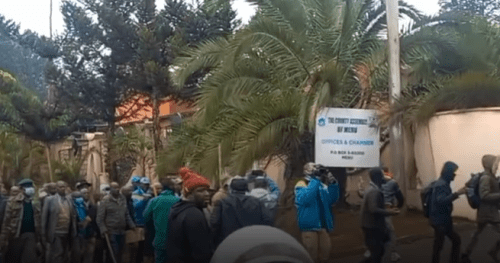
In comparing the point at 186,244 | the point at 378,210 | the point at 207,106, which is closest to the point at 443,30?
the point at 207,106

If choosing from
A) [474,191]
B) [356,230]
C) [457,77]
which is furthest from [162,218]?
[457,77]

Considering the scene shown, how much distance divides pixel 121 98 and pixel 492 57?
42.1ft

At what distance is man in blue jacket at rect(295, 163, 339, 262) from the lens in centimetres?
998

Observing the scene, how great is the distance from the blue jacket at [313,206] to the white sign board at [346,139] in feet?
4.48

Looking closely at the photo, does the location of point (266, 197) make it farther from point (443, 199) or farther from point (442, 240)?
point (442, 240)

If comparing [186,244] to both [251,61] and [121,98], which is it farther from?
[121,98]

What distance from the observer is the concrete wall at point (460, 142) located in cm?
1258

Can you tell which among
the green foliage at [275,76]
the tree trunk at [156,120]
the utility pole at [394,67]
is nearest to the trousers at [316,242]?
the green foliage at [275,76]

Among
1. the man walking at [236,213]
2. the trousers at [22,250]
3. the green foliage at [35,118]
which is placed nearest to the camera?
the man walking at [236,213]

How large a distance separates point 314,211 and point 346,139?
1951 mm

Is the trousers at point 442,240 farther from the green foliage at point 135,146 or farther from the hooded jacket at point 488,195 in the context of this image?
the green foliage at point 135,146

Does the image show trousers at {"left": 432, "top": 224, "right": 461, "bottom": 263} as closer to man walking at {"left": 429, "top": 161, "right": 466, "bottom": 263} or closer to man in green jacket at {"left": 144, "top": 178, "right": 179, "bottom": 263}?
man walking at {"left": 429, "top": 161, "right": 466, "bottom": 263}

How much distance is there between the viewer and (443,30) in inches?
565

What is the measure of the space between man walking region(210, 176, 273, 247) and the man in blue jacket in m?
2.05
